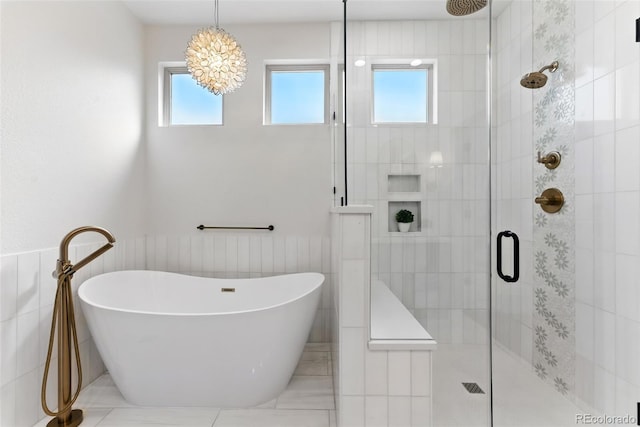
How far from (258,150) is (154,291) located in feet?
4.50

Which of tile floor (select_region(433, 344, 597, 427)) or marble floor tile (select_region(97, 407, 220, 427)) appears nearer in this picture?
tile floor (select_region(433, 344, 597, 427))

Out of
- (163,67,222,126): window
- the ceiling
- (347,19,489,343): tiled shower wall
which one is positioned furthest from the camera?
(163,67,222,126): window

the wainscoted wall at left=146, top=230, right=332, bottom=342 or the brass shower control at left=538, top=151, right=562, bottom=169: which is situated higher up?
the brass shower control at left=538, top=151, right=562, bottom=169

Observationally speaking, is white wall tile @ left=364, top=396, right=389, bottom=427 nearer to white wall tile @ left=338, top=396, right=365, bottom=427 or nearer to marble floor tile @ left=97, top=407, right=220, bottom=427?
white wall tile @ left=338, top=396, right=365, bottom=427

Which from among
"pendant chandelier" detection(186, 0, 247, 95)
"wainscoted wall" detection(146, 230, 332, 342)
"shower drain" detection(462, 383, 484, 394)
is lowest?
"shower drain" detection(462, 383, 484, 394)

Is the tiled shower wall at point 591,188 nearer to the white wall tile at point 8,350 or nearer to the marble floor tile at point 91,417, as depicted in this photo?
the marble floor tile at point 91,417

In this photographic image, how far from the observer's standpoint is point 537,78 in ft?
4.39

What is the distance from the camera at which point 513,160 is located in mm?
1361

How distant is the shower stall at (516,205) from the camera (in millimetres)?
1156

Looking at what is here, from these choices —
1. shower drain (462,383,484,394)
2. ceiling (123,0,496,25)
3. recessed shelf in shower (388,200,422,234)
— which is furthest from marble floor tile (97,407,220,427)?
ceiling (123,0,496,25)

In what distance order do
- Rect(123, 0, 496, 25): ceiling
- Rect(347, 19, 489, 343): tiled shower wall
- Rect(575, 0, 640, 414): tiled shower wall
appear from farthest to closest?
Rect(123, 0, 496, 25): ceiling → Rect(347, 19, 489, 343): tiled shower wall → Rect(575, 0, 640, 414): tiled shower wall

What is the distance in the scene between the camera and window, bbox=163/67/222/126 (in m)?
2.95

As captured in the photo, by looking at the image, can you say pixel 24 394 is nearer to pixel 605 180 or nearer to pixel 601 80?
pixel 605 180

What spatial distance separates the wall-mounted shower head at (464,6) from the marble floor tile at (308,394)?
208 centimetres
